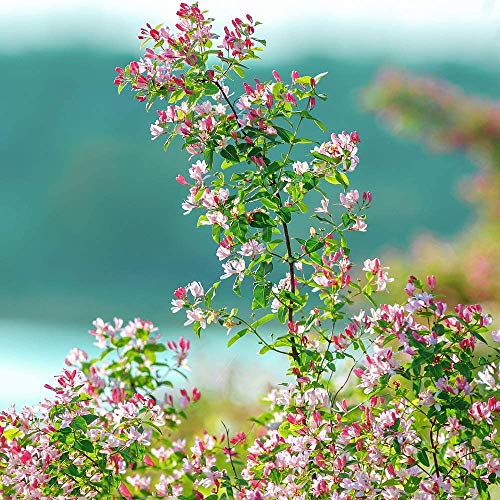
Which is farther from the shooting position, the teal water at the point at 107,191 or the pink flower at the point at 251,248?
the teal water at the point at 107,191

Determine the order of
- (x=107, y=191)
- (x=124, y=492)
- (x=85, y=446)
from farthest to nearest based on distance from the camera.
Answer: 1. (x=107, y=191)
2. (x=124, y=492)
3. (x=85, y=446)

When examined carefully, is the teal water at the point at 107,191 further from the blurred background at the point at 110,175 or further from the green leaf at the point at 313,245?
the green leaf at the point at 313,245

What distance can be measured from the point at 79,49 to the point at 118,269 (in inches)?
193

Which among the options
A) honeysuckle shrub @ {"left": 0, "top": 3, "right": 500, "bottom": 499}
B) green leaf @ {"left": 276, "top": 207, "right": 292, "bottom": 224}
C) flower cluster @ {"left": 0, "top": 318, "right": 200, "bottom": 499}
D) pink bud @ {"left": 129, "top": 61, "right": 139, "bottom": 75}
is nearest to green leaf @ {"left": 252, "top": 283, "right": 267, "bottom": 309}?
honeysuckle shrub @ {"left": 0, "top": 3, "right": 500, "bottom": 499}

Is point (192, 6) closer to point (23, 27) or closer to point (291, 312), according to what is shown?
point (291, 312)

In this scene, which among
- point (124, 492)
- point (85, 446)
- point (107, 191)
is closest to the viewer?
point (85, 446)

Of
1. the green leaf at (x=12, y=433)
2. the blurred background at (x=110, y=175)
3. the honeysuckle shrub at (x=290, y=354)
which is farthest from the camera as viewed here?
the blurred background at (x=110, y=175)

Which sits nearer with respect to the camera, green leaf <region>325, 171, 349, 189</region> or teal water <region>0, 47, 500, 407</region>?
green leaf <region>325, 171, 349, 189</region>

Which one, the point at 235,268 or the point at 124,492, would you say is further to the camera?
the point at 124,492

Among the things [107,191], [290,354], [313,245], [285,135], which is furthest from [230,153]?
[107,191]

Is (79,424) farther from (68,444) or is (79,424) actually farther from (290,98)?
(290,98)

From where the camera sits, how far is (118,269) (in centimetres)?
1773

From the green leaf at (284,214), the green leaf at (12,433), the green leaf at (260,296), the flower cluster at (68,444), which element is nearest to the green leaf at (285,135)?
the green leaf at (284,214)

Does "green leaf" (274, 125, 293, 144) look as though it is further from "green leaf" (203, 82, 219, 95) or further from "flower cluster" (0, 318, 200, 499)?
"flower cluster" (0, 318, 200, 499)
